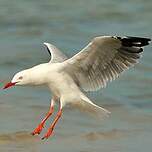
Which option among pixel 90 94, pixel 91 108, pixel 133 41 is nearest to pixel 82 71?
pixel 91 108

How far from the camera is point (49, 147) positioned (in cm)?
816

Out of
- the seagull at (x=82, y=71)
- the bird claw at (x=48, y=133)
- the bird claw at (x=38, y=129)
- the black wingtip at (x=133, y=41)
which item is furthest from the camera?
the bird claw at (x=38, y=129)

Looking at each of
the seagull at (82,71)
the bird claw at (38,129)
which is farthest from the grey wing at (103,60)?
the bird claw at (38,129)

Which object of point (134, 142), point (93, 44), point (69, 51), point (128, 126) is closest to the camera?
point (93, 44)

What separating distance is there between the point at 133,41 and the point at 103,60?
1.63 feet

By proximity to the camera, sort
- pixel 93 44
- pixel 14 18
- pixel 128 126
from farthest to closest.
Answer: pixel 14 18 → pixel 128 126 → pixel 93 44

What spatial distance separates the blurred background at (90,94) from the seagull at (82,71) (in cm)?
41

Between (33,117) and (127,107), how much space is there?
1433 mm

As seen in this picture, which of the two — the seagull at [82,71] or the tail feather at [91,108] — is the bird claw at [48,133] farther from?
the tail feather at [91,108]

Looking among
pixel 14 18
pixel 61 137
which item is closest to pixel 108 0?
pixel 14 18

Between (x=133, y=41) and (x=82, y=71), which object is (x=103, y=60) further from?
(x=133, y=41)

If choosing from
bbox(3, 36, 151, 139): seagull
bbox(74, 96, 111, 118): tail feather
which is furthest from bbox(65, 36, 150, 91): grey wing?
bbox(74, 96, 111, 118): tail feather

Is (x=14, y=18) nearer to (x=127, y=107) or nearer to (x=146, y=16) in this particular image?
(x=146, y=16)

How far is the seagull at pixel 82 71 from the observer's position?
8.17m
